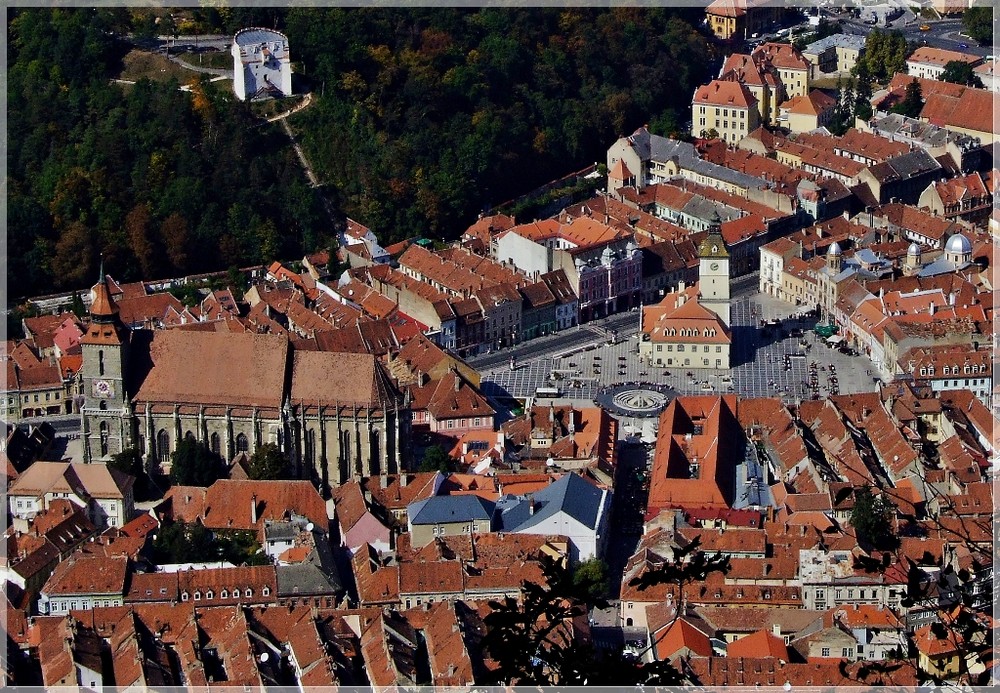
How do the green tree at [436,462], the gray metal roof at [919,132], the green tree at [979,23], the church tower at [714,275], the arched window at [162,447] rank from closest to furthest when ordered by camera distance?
the green tree at [436,462], the arched window at [162,447], the church tower at [714,275], the gray metal roof at [919,132], the green tree at [979,23]

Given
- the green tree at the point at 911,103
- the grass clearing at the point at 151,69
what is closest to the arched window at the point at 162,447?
the grass clearing at the point at 151,69

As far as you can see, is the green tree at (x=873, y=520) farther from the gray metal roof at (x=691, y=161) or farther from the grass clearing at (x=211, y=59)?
the grass clearing at (x=211, y=59)

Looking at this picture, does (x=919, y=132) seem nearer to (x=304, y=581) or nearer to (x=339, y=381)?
(x=339, y=381)

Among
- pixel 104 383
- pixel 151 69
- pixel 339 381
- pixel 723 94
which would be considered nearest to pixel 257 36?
pixel 151 69

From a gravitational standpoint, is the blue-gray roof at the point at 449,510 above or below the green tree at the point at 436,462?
above

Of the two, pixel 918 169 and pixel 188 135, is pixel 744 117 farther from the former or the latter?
pixel 188 135

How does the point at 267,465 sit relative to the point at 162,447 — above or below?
above

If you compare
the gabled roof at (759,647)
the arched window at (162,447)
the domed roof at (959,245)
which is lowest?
the arched window at (162,447)
